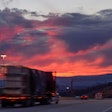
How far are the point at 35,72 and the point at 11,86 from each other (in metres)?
5.12

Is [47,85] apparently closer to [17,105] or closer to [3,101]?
[17,105]

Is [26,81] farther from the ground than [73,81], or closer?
closer

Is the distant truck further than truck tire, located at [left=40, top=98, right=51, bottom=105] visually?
No

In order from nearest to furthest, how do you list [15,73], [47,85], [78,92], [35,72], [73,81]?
[15,73] → [35,72] → [47,85] → [73,81] → [78,92]

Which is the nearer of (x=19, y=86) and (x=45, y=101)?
(x=19, y=86)

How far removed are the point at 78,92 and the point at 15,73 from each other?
109920mm

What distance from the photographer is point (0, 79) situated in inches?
2152

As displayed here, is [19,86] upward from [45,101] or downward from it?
upward

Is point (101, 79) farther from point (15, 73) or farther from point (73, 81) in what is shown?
point (15, 73)

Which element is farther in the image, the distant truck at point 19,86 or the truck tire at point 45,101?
the truck tire at point 45,101

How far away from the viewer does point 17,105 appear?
6000 centimetres

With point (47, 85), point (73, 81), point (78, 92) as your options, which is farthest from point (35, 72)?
point (78, 92)

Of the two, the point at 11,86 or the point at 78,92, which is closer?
the point at 11,86

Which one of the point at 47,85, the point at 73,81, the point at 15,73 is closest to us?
the point at 15,73
